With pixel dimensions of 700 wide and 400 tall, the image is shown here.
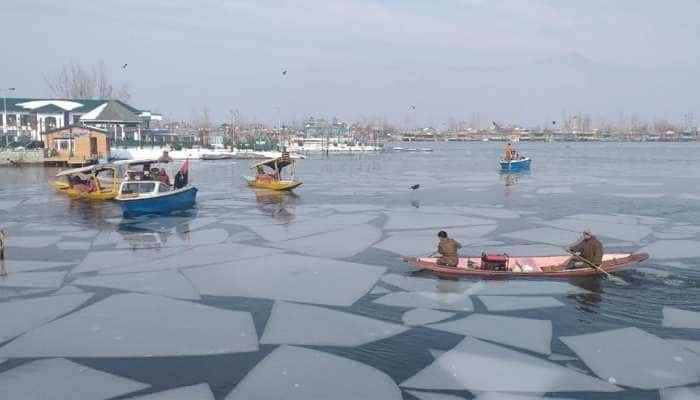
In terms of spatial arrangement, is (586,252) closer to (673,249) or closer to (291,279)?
(673,249)

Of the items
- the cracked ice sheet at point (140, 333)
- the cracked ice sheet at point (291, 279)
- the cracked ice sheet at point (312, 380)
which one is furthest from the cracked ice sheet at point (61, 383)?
the cracked ice sheet at point (291, 279)

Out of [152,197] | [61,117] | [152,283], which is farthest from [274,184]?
[61,117]

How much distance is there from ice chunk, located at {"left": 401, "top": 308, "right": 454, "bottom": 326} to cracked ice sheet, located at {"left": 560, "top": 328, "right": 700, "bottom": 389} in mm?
2052

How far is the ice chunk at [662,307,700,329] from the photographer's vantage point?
33.9 feet

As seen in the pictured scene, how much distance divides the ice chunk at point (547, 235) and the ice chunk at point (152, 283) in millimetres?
10134

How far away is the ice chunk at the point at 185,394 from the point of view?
24.7ft

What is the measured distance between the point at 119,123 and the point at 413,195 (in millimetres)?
49365

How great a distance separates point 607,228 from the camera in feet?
66.1

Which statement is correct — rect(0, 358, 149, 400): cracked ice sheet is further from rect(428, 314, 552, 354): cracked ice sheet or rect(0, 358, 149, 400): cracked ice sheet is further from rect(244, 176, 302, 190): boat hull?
rect(244, 176, 302, 190): boat hull

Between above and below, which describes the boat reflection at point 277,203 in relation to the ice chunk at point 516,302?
above

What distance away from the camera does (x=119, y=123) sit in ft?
227

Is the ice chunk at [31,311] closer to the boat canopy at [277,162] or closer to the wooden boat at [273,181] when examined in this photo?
the wooden boat at [273,181]

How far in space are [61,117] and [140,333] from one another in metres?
74.1

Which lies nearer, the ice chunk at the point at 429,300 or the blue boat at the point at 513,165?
the ice chunk at the point at 429,300
